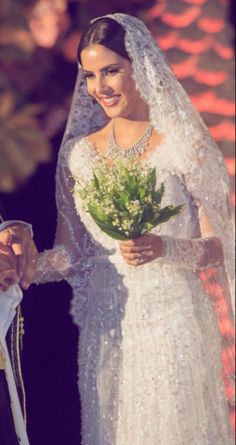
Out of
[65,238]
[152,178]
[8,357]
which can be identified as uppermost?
[152,178]

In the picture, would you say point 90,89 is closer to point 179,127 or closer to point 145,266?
point 179,127

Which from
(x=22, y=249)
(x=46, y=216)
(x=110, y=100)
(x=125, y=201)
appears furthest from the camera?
(x=46, y=216)

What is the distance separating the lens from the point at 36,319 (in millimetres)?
3340

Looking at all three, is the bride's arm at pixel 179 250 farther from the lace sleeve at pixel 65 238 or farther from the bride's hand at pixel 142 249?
the lace sleeve at pixel 65 238

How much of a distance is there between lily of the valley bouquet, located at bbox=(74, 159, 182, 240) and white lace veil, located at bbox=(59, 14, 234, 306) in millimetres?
170

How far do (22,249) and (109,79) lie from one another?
62 cm

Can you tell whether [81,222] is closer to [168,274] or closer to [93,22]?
[168,274]

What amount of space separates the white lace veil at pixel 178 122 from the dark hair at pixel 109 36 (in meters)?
0.02

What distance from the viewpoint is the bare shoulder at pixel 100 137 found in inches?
132

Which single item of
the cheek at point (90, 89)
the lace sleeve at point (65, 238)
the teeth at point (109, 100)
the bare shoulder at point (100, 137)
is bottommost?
the lace sleeve at point (65, 238)

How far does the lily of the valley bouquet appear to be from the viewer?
9.96ft

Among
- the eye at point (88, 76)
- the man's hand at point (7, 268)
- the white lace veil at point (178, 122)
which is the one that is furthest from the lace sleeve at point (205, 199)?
the man's hand at point (7, 268)

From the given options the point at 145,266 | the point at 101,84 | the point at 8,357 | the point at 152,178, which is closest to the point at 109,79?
the point at 101,84

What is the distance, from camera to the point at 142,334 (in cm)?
321
